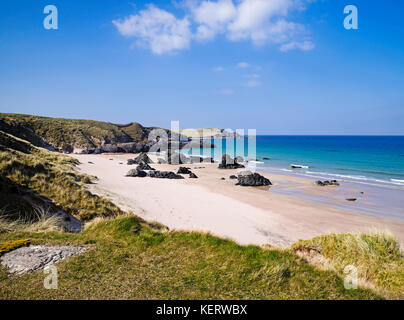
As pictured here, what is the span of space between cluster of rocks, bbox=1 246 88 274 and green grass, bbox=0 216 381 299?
296 mm

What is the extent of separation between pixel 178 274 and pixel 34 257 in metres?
3.68

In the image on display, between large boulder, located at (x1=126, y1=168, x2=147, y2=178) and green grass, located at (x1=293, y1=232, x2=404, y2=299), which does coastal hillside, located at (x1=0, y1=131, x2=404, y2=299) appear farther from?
large boulder, located at (x1=126, y1=168, x2=147, y2=178)

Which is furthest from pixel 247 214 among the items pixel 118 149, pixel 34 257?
pixel 118 149

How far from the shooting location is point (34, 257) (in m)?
6.26

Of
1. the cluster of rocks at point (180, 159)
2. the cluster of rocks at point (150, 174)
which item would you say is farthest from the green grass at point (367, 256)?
the cluster of rocks at point (180, 159)

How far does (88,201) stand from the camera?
13.5 m

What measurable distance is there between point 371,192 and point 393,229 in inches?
525

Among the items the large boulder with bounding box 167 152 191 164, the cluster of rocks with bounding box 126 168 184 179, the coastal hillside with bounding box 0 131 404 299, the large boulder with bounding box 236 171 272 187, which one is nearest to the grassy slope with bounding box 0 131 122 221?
the coastal hillside with bounding box 0 131 404 299

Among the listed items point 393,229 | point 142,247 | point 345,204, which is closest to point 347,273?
point 142,247

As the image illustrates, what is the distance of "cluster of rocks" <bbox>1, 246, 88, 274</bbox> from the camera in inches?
229

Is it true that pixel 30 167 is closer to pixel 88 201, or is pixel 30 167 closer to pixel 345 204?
pixel 88 201

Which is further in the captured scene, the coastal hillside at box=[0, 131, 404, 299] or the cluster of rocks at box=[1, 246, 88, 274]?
the cluster of rocks at box=[1, 246, 88, 274]

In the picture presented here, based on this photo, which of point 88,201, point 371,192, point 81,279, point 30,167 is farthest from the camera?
point 371,192

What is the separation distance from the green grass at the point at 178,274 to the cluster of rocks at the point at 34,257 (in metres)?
0.30
